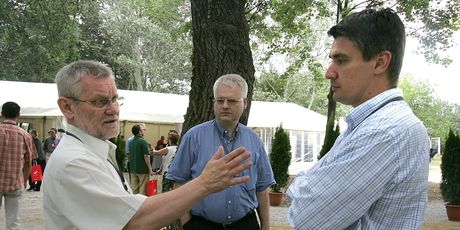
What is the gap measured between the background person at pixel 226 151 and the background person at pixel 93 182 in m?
1.38

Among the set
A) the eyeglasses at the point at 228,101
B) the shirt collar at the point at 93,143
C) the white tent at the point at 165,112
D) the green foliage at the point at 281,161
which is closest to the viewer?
the shirt collar at the point at 93,143

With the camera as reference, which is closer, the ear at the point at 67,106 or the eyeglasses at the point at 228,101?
the ear at the point at 67,106

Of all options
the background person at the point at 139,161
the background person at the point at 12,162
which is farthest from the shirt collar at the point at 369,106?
the background person at the point at 139,161

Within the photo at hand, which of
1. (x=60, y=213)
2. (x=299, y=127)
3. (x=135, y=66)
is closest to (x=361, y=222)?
(x=60, y=213)

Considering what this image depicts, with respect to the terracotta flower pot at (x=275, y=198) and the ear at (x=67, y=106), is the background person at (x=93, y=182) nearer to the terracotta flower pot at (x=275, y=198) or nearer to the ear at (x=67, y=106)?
the ear at (x=67, y=106)

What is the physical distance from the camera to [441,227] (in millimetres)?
10391

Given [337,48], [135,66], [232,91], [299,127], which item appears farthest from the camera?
[135,66]

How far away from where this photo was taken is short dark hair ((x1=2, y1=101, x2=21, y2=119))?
6973 millimetres

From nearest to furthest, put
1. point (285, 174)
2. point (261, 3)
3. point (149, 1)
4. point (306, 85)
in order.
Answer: point (285, 174), point (261, 3), point (149, 1), point (306, 85)

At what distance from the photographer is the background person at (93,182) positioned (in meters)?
2.01

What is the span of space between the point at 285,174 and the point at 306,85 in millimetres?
30946

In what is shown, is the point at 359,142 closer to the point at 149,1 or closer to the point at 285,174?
the point at 285,174

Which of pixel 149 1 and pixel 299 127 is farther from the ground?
pixel 149 1

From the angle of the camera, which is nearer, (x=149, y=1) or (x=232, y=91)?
(x=232, y=91)
